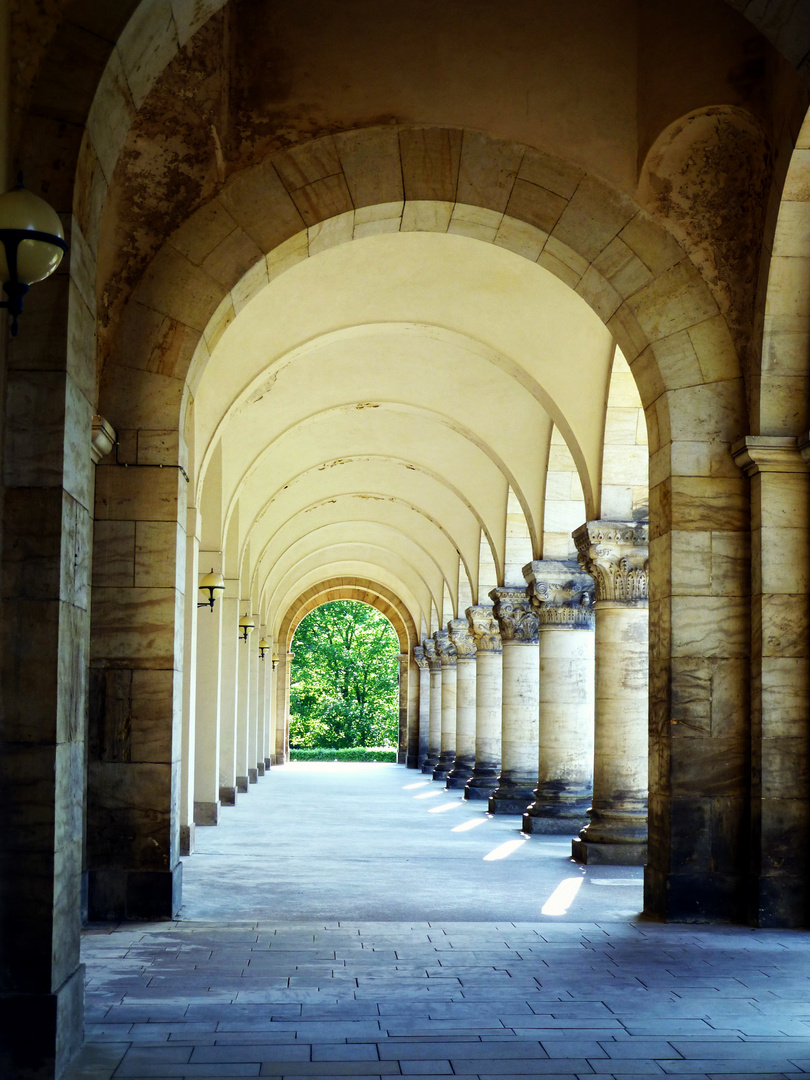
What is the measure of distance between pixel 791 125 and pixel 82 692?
5596 mm

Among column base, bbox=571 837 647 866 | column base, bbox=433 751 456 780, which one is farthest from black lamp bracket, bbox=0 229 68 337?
column base, bbox=433 751 456 780

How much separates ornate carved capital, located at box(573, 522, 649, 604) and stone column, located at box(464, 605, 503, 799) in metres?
9.41

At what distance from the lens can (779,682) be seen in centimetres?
797

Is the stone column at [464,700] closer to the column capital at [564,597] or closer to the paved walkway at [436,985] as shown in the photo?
the column capital at [564,597]

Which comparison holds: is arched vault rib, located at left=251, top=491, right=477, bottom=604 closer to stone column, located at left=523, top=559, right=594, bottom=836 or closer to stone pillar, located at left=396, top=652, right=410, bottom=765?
stone column, located at left=523, top=559, right=594, bottom=836

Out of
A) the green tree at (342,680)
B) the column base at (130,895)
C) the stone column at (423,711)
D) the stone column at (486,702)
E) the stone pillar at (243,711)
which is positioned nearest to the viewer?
the column base at (130,895)

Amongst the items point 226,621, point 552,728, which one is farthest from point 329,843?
point 226,621

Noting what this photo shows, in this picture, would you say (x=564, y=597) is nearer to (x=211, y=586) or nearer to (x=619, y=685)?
(x=619, y=685)

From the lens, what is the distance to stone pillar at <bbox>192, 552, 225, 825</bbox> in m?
15.2

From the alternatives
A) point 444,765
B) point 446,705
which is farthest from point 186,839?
point 446,705

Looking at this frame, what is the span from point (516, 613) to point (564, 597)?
317 centimetres

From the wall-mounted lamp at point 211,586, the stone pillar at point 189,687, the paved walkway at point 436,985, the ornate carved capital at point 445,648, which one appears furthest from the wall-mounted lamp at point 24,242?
the ornate carved capital at point 445,648

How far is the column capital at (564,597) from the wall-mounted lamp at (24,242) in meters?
11.1

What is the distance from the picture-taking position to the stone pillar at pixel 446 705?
29641 millimetres
